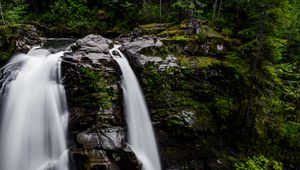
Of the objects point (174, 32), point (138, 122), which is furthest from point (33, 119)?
point (174, 32)

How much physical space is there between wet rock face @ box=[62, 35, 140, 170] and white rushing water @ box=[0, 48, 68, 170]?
408mm

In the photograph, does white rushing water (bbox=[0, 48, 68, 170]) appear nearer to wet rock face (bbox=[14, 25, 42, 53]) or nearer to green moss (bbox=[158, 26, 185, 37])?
wet rock face (bbox=[14, 25, 42, 53])

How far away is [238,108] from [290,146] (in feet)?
10.7

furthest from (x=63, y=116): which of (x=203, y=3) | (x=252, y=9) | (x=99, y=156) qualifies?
(x=203, y=3)

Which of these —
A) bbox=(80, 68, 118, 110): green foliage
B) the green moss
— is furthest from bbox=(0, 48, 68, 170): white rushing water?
the green moss

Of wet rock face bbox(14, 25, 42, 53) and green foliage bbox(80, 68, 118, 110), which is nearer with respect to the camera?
green foliage bbox(80, 68, 118, 110)

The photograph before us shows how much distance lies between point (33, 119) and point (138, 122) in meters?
3.91

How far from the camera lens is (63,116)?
32.2 ft

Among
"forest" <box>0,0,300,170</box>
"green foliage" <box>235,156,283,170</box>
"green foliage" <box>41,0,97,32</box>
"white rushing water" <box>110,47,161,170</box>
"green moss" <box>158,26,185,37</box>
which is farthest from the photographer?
"green foliage" <box>41,0,97,32</box>

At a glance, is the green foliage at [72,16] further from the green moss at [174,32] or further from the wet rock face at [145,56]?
the wet rock face at [145,56]

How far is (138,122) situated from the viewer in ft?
36.2

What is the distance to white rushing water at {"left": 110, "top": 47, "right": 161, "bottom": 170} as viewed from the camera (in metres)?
10.6

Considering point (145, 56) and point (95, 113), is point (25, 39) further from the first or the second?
point (95, 113)

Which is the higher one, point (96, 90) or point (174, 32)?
point (174, 32)
